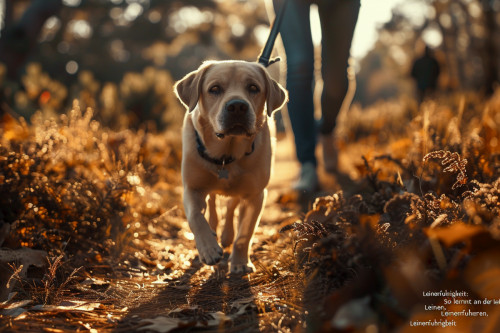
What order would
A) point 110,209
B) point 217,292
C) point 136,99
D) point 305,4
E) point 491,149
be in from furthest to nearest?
point 136,99 < point 305,4 < point 491,149 < point 110,209 < point 217,292

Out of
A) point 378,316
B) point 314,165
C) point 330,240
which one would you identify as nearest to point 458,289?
point 378,316

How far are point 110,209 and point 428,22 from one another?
3575 centimetres

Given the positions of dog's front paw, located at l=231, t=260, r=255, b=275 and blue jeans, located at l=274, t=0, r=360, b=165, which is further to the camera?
blue jeans, located at l=274, t=0, r=360, b=165

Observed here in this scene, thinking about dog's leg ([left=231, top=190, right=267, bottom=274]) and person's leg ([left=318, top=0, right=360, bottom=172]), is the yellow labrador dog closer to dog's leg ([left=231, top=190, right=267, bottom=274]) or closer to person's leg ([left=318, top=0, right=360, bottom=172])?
dog's leg ([left=231, top=190, right=267, bottom=274])

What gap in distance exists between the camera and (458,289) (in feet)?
4.08

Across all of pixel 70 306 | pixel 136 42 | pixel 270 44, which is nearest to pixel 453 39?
pixel 136 42

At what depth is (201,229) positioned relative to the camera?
2.66 m

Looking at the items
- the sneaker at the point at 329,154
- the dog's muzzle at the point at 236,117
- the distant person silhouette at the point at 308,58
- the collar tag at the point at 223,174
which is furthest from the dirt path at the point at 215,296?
the sneaker at the point at 329,154

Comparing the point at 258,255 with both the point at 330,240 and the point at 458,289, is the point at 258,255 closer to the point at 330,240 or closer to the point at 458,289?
the point at 330,240

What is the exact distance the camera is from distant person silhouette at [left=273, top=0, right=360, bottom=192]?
4.26 meters

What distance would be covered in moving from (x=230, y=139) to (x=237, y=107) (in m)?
0.28

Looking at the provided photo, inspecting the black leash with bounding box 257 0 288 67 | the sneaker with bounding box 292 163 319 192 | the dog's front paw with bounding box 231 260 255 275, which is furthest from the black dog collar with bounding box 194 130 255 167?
the sneaker with bounding box 292 163 319 192

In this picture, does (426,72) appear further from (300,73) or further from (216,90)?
(216,90)

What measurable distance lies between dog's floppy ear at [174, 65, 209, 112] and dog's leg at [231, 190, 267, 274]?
740 mm
